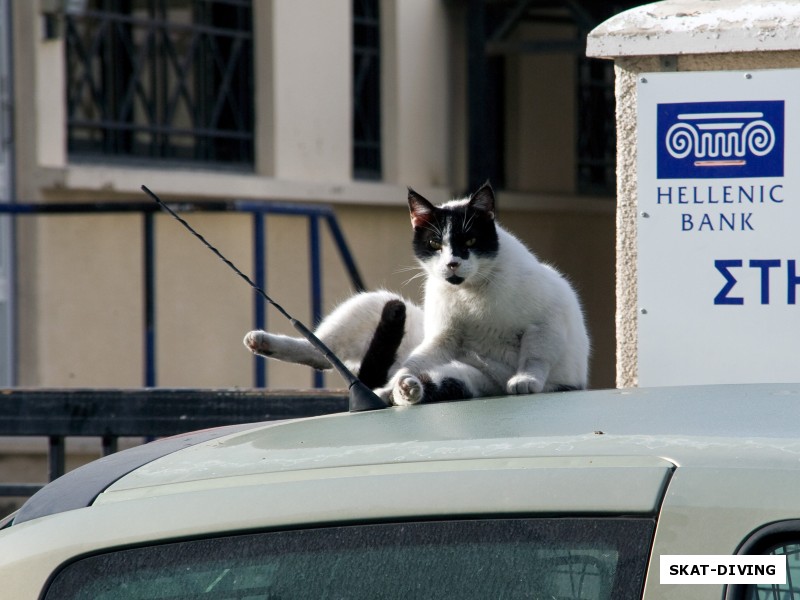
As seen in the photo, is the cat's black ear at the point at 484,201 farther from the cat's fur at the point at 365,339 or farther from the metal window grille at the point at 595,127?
the metal window grille at the point at 595,127

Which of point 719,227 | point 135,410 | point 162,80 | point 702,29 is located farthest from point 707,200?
point 162,80

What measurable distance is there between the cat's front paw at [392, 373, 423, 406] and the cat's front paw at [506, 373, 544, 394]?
0.29 metres

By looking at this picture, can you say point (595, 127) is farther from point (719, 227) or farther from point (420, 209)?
point (420, 209)

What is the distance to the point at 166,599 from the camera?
1708 millimetres

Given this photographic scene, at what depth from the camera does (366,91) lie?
10.4 metres

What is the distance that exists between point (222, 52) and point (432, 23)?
2272mm

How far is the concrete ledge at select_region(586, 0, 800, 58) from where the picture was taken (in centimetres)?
334

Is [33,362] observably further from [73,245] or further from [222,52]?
[222,52]

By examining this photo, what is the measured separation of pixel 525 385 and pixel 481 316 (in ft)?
1.09

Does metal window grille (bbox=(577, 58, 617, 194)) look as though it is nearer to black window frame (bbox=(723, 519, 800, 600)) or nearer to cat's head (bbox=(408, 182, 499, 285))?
cat's head (bbox=(408, 182, 499, 285))

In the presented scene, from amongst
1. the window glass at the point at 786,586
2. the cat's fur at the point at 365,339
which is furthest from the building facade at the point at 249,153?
the window glass at the point at 786,586

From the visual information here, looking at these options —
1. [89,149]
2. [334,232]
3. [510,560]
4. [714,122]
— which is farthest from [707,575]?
[89,149]

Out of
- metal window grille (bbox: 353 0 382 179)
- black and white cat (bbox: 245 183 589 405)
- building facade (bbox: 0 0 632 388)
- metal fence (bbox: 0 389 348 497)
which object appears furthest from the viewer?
metal window grille (bbox: 353 0 382 179)

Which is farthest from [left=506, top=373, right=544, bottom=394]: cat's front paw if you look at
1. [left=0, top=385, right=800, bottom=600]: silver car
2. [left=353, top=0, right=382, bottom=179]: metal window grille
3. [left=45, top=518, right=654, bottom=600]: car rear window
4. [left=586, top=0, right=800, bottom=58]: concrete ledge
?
[left=353, top=0, right=382, bottom=179]: metal window grille
